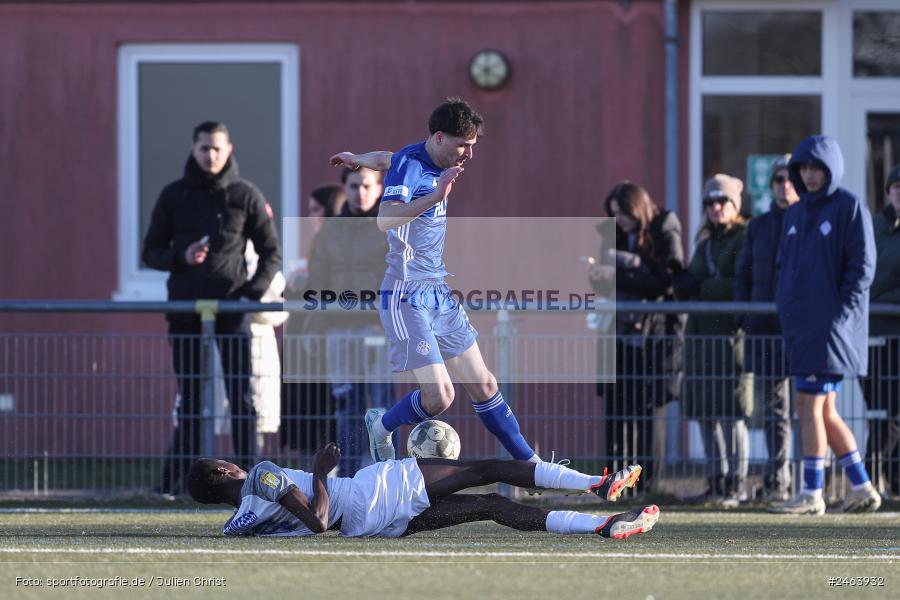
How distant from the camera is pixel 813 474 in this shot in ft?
30.7

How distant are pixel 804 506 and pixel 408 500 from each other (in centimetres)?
289

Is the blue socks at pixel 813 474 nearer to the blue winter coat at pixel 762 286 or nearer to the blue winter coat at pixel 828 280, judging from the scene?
the blue winter coat at pixel 828 280

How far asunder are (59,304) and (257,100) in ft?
12.4

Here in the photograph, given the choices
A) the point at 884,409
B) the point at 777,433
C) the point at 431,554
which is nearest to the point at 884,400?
the point at 884,409

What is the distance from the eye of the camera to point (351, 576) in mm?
6242

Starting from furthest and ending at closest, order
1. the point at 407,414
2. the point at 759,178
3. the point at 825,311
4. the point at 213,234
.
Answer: the point at 759,178
the point at 213,234
the point at 825,311
the point at 407,414

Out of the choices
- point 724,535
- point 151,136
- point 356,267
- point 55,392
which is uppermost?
point 151,136

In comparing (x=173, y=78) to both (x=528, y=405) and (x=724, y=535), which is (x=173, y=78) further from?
(x=724, y=535)

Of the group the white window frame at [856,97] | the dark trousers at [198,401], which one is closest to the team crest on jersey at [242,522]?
the dark trousers at [198,401]

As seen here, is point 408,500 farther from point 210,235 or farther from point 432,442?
point 210,235

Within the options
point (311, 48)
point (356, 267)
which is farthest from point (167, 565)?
point (311, 48)

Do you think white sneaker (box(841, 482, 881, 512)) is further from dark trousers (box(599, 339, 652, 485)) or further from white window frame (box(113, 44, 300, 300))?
white window frame (box(113, 44, 300, 300))

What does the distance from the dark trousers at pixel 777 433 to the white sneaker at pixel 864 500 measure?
24.7 inches

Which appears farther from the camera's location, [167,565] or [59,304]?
[59,304]
